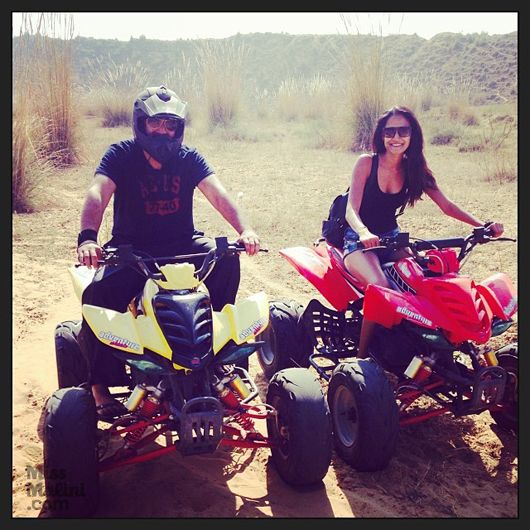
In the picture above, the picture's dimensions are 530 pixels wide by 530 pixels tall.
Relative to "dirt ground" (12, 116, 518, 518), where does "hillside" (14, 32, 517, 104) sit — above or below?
above

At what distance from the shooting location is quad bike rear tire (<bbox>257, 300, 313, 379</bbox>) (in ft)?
16.5

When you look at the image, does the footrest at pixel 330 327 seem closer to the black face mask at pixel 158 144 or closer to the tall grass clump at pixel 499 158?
the black face mask at pixel 158 144

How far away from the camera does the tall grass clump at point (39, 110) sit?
30.6 feet

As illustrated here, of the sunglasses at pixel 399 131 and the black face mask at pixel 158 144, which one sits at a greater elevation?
the sunglasses at pixel 399 131

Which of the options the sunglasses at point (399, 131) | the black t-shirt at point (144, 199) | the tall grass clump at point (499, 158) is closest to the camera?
the black t-shirt at point (144, 199)

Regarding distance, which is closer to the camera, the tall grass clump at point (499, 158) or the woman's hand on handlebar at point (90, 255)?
the woman's hand on handlebar at point (90, 255)

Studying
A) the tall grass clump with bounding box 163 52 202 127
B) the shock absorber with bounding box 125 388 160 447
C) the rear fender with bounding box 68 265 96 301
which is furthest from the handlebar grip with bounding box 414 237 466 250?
the tall grass clump with bounding box 163 52 202 127

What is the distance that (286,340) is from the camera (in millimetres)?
5023

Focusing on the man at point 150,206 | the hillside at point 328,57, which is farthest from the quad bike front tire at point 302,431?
the hillside at point 328,57

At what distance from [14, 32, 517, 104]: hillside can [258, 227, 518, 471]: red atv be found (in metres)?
19.0

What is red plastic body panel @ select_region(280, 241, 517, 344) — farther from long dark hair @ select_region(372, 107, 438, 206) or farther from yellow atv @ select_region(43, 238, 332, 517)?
long dark hair @ select_region(372, 107, 438, 206)

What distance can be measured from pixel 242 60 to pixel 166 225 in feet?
40.8

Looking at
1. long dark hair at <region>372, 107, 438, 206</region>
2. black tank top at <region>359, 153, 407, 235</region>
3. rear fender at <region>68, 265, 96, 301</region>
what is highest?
long dark hair at <region>372, 107, 438, 206</region>

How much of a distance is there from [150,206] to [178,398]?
1.35m
